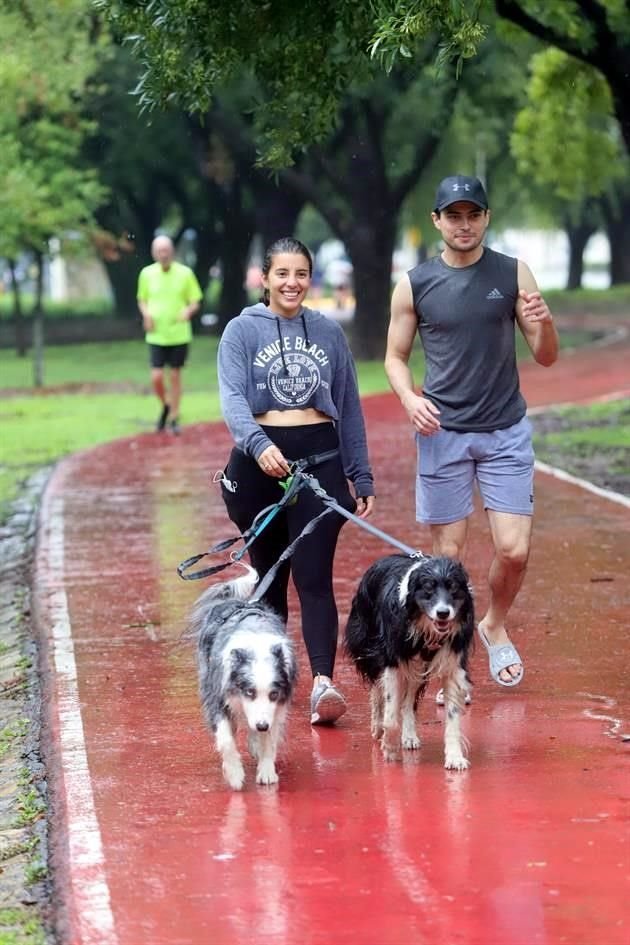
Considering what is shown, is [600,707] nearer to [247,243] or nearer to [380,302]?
[380,302]

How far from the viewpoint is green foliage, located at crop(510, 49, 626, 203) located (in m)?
22.9

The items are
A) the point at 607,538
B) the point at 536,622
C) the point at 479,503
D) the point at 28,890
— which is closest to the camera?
the point at 28,890

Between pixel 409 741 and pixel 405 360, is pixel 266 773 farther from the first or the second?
pixel 405 360

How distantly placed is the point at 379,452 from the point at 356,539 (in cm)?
567

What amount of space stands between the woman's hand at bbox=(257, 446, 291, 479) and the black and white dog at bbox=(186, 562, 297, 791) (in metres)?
0.62

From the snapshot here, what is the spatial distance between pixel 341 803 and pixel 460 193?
2.67 metres

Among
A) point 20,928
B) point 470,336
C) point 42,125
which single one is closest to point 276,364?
point 470,336

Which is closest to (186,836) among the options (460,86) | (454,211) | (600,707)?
(600,707)

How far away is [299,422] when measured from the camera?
7637mm

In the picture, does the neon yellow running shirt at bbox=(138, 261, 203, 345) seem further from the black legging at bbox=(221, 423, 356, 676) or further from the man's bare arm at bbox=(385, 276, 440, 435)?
the black legging at bbox=(221, 423, 356, 676)

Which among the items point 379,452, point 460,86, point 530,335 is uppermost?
point 460,86

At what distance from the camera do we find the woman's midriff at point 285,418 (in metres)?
7.61

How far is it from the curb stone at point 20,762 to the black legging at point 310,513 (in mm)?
1311

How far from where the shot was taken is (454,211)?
7613mm
